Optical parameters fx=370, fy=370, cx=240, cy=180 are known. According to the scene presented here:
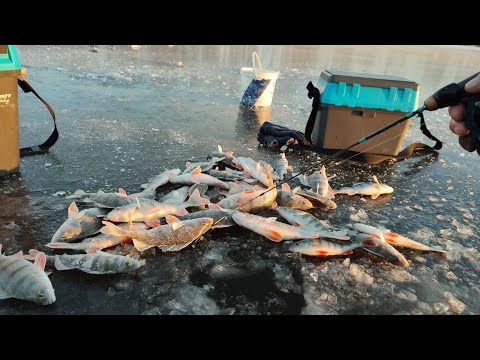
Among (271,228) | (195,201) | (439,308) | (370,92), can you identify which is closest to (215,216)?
(195,201)

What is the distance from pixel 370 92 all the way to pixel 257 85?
113 inches

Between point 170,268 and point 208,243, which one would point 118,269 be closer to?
point 170,268

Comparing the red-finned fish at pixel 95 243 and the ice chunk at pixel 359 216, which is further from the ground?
the red-finned fish at pixel 95 243

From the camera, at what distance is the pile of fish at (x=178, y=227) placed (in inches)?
93.7

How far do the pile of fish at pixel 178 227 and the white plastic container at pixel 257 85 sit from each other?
3.91 meters

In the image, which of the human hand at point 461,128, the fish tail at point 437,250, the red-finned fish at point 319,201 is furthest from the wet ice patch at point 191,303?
the human hand at point 461,128

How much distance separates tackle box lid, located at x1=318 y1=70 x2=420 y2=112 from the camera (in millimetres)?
4805

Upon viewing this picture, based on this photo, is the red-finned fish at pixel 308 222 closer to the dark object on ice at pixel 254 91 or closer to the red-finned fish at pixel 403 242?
the red-finned fish at pixel 403 242

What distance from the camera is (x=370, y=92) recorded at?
15.9 ft

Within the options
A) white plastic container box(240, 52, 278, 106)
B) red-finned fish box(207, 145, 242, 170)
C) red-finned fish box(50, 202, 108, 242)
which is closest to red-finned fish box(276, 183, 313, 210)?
red-finned fish box(207, 145, 242, 170)

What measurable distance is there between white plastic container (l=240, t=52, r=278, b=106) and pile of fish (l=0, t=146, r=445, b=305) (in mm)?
3912

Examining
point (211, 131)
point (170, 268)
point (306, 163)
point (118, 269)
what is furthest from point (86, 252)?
point (211, 131)

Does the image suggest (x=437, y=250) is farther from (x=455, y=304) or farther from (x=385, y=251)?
(x=455, y=304)

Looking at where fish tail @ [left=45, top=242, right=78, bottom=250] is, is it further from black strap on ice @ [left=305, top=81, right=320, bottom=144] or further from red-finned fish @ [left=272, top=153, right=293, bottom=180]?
black strap on ice @ [left=305, top=81, right=320, bottom=144]
